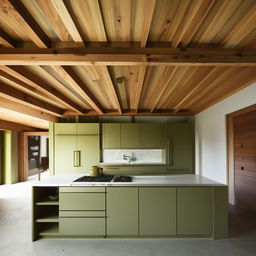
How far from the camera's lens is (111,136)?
16.1 feet

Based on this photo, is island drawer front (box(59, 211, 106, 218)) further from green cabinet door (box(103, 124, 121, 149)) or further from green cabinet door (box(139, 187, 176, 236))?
green cabinet door (box(103, 124, 121, 149))

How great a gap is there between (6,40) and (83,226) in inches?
101

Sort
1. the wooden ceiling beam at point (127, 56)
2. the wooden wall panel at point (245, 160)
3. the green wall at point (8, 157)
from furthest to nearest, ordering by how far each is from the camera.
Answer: the green wall at point (8, 157)
the wooden wall panel at point (245, 160)
the wooden ceiling beam at point (127, 56)

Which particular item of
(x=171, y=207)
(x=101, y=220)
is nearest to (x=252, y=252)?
(x=171, y=207)

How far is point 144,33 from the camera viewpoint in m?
1.57

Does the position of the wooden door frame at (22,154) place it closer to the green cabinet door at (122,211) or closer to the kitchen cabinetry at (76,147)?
the kitchen cabinetry at (76,147)

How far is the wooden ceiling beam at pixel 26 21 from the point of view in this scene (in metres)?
1.26

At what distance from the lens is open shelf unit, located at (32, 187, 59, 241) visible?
269cm

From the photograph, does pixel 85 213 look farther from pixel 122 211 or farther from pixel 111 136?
pixel 111 136

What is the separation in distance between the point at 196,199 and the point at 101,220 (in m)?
1.47

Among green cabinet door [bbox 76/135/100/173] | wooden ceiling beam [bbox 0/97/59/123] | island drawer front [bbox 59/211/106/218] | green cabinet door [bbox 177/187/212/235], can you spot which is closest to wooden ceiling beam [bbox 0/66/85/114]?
wooden ceiling beam [bbox 0/97/59/123]

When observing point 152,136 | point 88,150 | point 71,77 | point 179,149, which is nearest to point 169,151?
point 179,149

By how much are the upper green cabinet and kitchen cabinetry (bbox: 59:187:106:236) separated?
2278mm

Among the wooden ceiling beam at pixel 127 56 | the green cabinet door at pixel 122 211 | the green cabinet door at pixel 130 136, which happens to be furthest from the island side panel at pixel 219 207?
the green cabinet door at pixel 130 136
